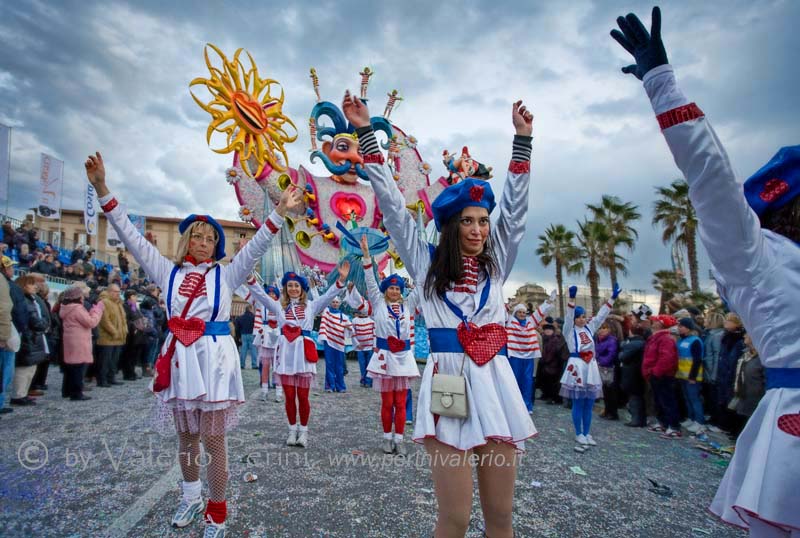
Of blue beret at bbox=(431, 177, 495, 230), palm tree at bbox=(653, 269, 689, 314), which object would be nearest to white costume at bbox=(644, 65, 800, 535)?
blue beret at bbox=(431, 177, 495, 230)

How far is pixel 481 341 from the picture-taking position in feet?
7.39

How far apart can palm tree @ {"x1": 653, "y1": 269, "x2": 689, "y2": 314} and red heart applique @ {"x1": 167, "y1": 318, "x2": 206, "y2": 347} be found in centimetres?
2250

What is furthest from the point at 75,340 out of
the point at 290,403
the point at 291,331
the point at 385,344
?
the point at 385,344

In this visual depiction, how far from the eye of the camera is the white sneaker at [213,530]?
2.95m

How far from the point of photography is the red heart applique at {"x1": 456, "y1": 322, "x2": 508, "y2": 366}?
7.29 feet

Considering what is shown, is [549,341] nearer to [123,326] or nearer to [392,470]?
[392,470]

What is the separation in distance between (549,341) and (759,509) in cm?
939

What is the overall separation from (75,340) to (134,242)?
5967 mm

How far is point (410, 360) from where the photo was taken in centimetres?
582

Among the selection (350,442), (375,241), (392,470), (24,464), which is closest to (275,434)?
(350,442)

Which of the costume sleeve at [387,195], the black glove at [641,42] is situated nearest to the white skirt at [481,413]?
the costume sleeve at [387,195]

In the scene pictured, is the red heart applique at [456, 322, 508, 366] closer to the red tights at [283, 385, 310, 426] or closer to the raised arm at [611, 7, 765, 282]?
the raised arm at [611, 7, 765, 282]

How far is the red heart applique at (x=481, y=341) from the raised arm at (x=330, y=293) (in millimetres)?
2665

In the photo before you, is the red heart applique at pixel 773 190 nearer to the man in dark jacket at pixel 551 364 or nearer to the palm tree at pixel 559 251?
the man in dark jacket at pixel 551 364
